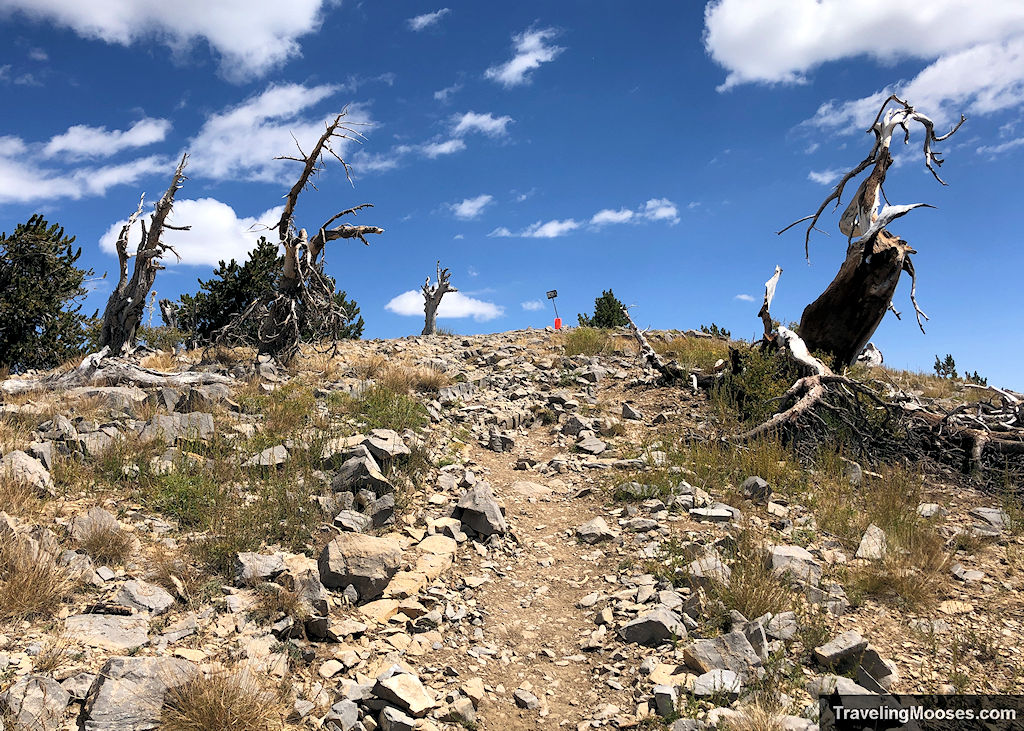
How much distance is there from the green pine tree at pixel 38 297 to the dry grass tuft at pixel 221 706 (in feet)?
59.9

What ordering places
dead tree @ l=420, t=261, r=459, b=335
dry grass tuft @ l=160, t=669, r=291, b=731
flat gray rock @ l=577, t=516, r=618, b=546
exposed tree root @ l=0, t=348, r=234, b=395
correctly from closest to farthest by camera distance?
dry grass tuft @ l=160, t=669, r=291, b=731 → flat gray rock @ l=577, t=516, r=618, b=546 → exposed tree root @ l=0, t=348, r=234, b=395 → dead tree @ l=420, t=261, r=459, b=335

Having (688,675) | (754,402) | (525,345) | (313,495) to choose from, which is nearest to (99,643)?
(313,495)

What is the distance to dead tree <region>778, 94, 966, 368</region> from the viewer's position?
1183cm

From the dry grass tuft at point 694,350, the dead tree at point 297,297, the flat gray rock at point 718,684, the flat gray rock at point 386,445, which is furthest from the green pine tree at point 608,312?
the flat gray rock at point 718,684

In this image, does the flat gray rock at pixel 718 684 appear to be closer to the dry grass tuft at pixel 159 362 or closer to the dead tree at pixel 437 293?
the dry grass tuft at pixel 159 362

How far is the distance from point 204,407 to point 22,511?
13.3ft

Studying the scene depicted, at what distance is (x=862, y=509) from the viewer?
24.7ft

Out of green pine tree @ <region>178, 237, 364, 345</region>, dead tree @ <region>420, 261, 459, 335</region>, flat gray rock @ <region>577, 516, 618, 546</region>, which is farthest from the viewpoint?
dead tree @ <region>420, 261, 459, 335</region>

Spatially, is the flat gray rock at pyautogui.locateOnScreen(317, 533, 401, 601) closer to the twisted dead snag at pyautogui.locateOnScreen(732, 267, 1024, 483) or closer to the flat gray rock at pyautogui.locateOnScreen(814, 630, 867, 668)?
the flat gray rock at pyautogui.locateOnScreen(814, 630, 867, 668)

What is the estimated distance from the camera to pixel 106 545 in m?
5.75

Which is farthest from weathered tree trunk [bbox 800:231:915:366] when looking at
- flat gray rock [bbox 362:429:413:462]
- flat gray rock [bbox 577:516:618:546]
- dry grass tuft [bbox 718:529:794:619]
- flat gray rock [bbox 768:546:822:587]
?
flat gray rock [bbox 362:429:413:462]

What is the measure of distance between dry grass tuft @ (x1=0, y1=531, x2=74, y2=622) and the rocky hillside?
0.02m

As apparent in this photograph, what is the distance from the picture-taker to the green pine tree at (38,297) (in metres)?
17.8

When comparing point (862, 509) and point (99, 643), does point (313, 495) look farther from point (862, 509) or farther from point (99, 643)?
point (862, 509)
